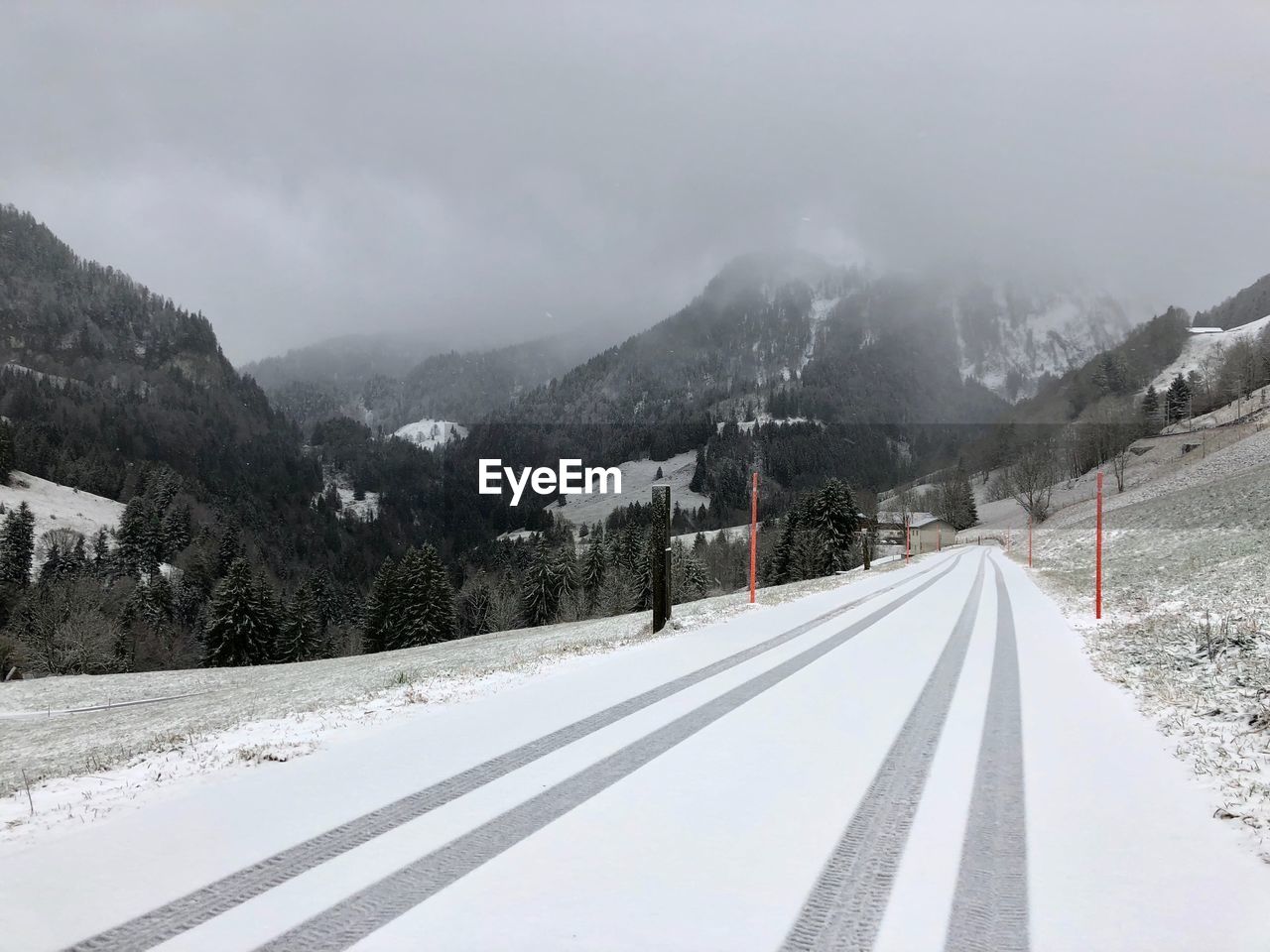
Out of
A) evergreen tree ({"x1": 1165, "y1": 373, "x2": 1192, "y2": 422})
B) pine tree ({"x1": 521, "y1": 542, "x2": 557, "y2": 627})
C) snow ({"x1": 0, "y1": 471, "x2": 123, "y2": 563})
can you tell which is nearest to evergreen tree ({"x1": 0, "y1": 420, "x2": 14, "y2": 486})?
snow ({"x1": 0, "y1": 471, "x2": 123, "y2": 563})

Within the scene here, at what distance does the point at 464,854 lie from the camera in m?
3.92

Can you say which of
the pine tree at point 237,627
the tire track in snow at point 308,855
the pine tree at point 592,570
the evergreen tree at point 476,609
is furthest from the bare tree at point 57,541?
the tire track in snow at point 308,855

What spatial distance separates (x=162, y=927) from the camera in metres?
3.15

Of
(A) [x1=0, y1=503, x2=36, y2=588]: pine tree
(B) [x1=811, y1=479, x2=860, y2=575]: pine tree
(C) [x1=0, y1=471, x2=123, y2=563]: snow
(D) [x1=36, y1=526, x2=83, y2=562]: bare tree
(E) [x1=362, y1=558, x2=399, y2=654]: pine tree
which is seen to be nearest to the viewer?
(E) [x1=362, y1=558, x2=399, y2=654]: pine tree

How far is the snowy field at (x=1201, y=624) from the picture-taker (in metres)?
6.23

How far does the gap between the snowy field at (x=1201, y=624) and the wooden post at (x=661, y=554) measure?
9308 millimetres

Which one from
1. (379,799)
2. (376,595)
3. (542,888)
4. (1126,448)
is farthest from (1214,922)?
(1126,448)

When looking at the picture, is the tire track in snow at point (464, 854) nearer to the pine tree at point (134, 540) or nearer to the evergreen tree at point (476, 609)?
the evergreen tree at point (476, 609)

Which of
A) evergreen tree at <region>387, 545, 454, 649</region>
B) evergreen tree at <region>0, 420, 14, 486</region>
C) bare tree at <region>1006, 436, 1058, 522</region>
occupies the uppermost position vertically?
evergreen tree at <region>0, 420, 14, 486</region>

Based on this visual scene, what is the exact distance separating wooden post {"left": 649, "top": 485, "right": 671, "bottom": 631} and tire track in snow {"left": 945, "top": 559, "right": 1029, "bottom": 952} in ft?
35.6

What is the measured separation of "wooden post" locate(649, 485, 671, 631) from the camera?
1773 cm

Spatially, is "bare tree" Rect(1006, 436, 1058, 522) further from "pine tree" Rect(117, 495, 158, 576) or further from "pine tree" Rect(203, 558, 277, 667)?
"pine tree" Rect(117, 495, 158, 576)

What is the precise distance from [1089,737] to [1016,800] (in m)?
2.56

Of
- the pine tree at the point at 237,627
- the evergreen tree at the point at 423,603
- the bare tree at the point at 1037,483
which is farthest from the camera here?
the bare tree at the point at 1037,483
